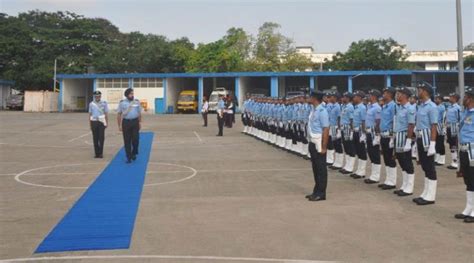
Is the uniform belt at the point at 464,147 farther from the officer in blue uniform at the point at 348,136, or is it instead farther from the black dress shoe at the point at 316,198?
the officer in blue uniform at the point at 348,136

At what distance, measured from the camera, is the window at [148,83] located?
5275 centimetres

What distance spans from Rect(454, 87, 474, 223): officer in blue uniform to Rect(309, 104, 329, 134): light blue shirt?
2274mm

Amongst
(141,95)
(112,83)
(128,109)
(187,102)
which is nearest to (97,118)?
(128,109)

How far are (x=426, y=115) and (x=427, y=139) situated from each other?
43 centimetres

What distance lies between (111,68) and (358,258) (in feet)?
195

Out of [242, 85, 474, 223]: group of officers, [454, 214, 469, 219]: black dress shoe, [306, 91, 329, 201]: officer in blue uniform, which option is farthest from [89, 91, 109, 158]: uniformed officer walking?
[454, 214, 469, 219]: black dress shoe

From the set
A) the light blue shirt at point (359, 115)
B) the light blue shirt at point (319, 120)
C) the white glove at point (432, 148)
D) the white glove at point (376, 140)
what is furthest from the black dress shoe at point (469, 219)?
the light blue shirt at point (359, 115)

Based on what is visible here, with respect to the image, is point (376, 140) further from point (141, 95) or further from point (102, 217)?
point (141, 95)

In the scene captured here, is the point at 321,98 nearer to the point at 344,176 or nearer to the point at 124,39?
the point at 344,176

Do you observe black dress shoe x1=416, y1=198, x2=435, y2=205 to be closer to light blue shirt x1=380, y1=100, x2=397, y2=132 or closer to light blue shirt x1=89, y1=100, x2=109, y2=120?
light blue shirt x1=380, y1=100, x2=397, y2=132

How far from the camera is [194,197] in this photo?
8906 mm

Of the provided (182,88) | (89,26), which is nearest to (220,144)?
(182,88)

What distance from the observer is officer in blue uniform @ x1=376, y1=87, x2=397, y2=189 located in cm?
978

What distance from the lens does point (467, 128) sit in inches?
298
